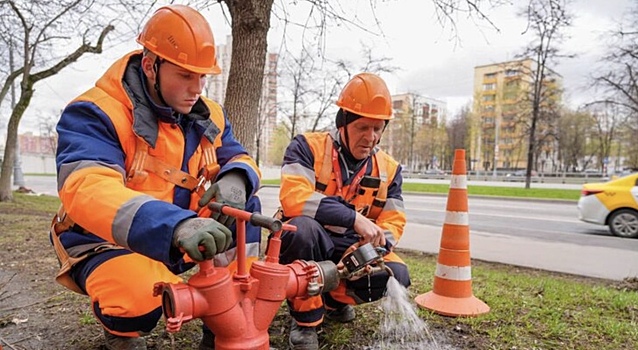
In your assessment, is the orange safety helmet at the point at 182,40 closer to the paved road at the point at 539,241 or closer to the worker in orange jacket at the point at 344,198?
the worker in orange jacket at the point at 344,198

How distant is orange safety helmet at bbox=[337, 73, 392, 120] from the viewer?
8.27ft

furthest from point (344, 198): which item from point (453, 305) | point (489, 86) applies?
point (489, 86)

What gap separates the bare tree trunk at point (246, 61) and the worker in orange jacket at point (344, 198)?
1.96m

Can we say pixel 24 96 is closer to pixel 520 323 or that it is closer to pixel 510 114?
pixel 520 323

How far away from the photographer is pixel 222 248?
1.35 metres

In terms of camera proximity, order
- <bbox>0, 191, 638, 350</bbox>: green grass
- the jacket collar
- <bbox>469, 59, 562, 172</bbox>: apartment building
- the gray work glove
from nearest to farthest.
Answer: the gray work glove → the jacket collar → <bbox>0, 191, 638, 350</bbox>: green grass → <bbox>469, 59, 562, 172</bbox>: apartment building

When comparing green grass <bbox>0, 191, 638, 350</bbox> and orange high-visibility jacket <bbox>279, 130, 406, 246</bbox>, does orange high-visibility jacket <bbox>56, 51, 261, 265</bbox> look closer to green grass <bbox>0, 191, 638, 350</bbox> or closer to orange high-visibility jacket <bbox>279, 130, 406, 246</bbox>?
orange high-visibility jacket <bbox>279, 130, 406, 246</bbox>

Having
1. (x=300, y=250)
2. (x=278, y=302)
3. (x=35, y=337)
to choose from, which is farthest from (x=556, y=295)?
(x=35, y=337)

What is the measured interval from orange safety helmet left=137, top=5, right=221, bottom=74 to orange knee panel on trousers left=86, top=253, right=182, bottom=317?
2.64 feet

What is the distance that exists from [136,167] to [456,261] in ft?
7.21

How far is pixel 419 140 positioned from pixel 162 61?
169 ft

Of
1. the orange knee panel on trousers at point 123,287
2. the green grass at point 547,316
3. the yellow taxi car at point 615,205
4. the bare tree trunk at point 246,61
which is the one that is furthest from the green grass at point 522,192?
the orange knee panel on trousers at point 123,287

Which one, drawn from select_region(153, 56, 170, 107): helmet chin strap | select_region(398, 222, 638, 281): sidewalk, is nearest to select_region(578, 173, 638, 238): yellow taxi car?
select_region(398, 222, 638, 281): sidewalk

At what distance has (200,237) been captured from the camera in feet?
4.30
